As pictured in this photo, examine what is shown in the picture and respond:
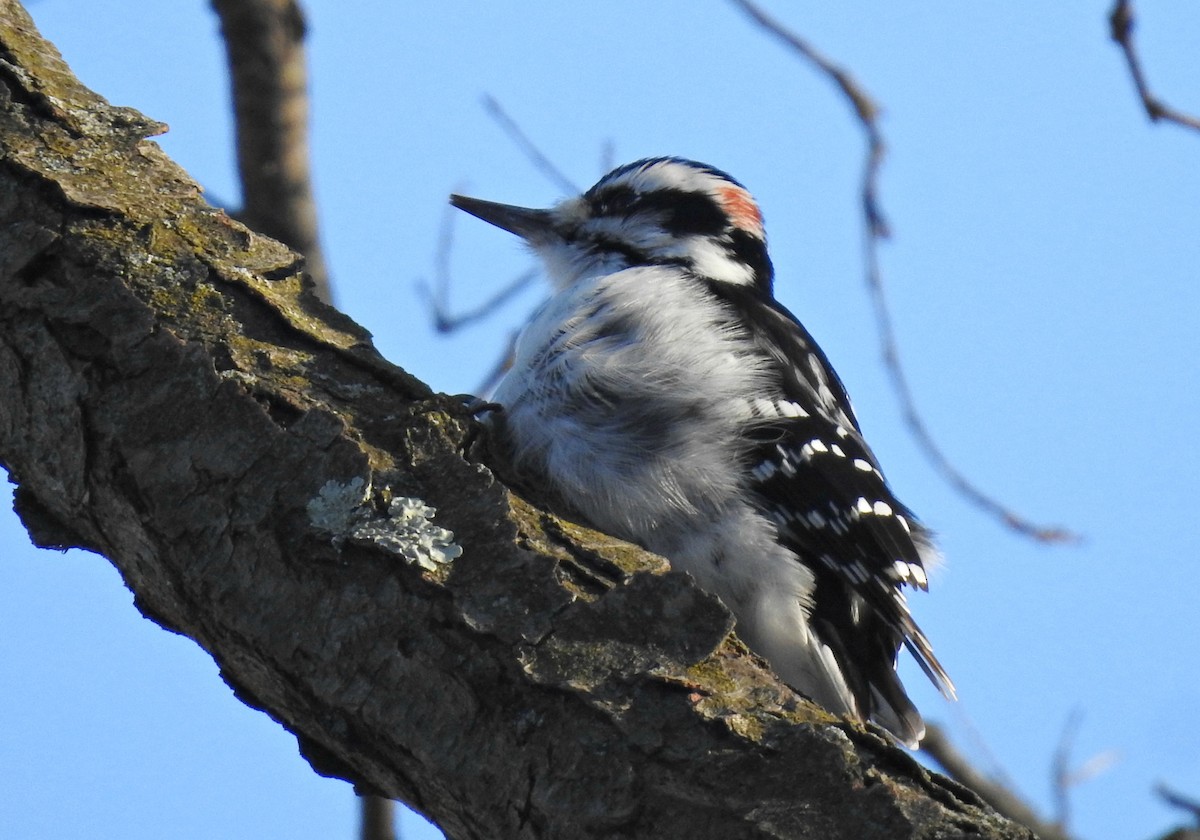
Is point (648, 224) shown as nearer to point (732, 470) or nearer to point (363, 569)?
point (732, 470)

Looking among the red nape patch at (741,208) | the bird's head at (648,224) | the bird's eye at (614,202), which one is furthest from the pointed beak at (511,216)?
the red nape patch at (741,208)

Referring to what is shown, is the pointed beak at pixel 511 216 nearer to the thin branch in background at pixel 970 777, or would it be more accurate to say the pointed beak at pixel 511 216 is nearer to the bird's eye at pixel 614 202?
the bird's eye at pixel 614 202

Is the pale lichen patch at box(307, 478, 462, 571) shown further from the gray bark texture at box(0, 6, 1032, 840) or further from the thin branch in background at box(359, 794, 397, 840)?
the thin branch in background at box(359, 794, 397, 840)

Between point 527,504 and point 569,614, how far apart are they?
0.38 metres

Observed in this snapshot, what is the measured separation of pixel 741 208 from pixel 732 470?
1.83 metres

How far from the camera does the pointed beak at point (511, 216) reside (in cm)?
465

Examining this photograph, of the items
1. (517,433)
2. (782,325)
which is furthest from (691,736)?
(782,325)

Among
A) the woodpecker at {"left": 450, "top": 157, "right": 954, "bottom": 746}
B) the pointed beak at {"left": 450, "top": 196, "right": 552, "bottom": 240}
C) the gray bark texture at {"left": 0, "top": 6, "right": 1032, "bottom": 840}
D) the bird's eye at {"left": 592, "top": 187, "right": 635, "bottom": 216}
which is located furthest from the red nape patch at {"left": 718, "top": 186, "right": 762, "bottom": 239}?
the gray bark texture at {"left": 0, "top": 6, "right": 1032, "bottom": 840}

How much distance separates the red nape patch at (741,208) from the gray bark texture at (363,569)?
2332 millimetres

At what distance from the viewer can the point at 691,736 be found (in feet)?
6.76

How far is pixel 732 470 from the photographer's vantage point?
129 inches

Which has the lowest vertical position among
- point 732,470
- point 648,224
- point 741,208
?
point 732,470

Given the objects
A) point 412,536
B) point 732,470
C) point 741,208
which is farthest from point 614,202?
point 412,536

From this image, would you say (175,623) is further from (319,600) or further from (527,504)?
(527,504)
